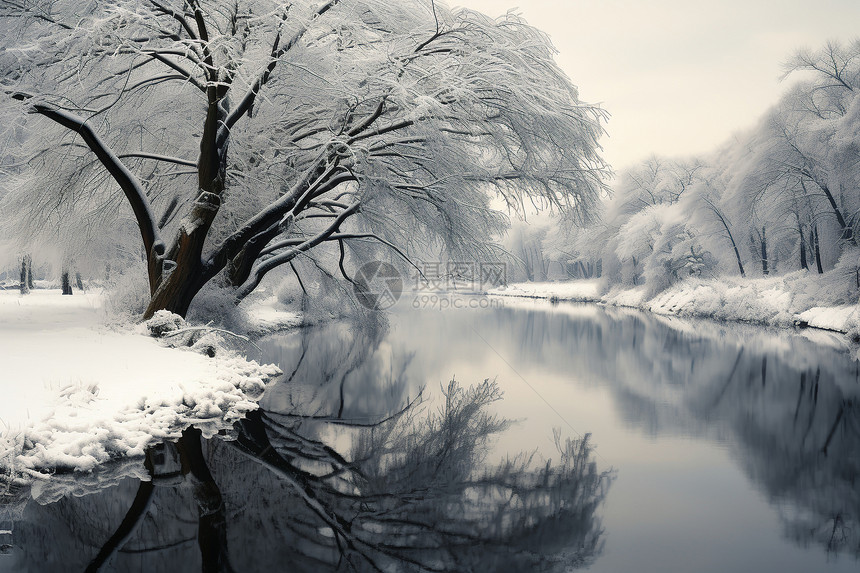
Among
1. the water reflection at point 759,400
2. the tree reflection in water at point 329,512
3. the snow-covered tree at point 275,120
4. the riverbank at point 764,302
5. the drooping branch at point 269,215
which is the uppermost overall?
the snow-covered tree at point 275,120

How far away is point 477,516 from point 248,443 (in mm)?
2964

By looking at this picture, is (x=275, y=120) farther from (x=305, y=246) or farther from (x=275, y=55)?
(x=275, y=55)

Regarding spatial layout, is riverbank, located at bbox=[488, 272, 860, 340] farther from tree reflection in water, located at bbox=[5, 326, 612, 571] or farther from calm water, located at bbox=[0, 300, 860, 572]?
tree reflection in water, located at bbox=[5, 326, 612, 571]

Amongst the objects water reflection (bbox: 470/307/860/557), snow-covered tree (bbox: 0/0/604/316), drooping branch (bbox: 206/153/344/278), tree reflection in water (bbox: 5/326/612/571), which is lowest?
tree reflection in water (bbox: 5/326/612/571)

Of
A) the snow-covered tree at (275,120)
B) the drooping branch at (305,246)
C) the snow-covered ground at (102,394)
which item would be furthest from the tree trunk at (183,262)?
the drooping branch at (305,246)

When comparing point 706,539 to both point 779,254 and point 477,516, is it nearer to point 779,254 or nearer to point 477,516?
point 477,516

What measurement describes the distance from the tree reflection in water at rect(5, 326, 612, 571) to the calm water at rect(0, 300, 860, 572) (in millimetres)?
17

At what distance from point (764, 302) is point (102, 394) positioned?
80.3 feet

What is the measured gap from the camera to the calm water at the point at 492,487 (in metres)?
3.98

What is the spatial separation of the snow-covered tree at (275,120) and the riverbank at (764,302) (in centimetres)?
1284

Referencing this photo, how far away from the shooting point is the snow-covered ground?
5.51m

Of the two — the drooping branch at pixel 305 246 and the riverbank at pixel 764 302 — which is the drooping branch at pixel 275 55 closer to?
the drooping branch at pixel 305 246

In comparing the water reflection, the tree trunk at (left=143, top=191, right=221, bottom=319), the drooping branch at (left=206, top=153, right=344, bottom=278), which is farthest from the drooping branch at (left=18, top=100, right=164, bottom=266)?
the water reflection

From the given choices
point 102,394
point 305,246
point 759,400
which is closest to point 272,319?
point 305,246
